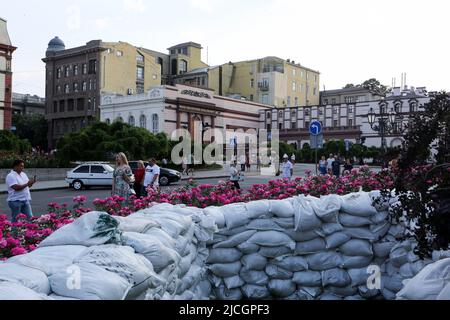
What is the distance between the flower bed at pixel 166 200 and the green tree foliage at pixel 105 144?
2072 centimetres

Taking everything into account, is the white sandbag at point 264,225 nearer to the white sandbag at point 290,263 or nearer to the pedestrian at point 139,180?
the white sandbag at point 290,263

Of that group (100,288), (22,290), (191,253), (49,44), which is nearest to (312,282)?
(191,253)

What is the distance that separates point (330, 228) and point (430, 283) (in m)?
1.86

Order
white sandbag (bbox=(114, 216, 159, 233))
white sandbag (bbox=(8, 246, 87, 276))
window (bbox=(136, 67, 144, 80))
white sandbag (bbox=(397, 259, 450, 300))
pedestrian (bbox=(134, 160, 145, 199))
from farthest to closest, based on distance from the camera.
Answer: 1. window (bbox=(136, 67, 144, 80))
2. pedestrian (bbox=(134, 160, 145, 199))
3. white sandbag (bbox=(114, 216, 159, 233))
4. white sandbag (bbox=(397, 259, 450, 300))
5. white sandbag (bbox=(8, 246, 87, 276))

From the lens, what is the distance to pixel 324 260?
5.19 meters

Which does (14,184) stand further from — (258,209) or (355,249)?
(355,249)

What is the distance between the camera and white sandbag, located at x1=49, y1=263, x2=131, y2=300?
7.85 feet

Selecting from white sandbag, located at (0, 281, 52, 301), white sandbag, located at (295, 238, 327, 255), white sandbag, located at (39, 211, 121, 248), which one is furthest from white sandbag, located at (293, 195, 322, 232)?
white sandbag, located at (0, 281, 52, 301)

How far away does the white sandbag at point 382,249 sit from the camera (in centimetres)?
524

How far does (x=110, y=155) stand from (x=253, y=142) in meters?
29.7

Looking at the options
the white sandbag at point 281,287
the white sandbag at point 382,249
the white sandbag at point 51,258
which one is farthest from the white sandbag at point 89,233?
the white sandbag at point 382,249

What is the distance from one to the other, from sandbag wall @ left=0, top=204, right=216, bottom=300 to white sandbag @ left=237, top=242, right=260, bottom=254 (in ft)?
1.91

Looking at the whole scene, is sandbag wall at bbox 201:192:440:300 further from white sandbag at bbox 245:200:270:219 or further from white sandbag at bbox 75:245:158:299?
white sandbag at bbox 75:245:158:299

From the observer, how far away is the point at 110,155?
28422mm
